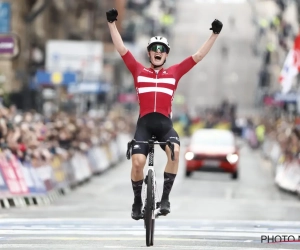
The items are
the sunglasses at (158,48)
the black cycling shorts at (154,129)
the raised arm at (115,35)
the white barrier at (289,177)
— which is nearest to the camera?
the black cycling shorts at (154,129)

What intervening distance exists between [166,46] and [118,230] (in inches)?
128

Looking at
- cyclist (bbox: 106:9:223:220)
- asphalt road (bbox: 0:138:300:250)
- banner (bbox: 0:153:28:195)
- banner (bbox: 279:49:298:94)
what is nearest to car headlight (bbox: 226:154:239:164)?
banner (bbox: 279:49:298:94)

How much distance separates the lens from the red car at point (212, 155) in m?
36.3

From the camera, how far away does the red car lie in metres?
36.3

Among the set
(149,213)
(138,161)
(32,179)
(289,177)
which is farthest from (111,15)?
(289,177)

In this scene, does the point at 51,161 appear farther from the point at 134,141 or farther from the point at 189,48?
the point at 189,48

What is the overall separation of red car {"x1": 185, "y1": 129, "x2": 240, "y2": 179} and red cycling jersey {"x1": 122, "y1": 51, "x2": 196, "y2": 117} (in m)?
23.2

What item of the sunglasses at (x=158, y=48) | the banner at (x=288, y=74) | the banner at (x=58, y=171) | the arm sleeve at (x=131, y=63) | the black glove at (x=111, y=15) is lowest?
the banner at (x=58, y=171)

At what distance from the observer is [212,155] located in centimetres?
3631

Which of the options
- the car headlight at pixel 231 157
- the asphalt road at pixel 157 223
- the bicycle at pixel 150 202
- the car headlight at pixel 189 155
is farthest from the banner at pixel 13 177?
the car headlight at pixel 231 157

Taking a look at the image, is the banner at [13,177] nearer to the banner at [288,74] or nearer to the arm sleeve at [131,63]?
the arm sleeve at [131,63]

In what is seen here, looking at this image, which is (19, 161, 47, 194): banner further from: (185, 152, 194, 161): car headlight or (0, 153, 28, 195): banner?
(185, 152, 194, 161): car headlight

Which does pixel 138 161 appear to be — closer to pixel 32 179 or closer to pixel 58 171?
pixel 32 179

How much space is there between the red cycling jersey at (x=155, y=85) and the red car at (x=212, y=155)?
76.0 ft
